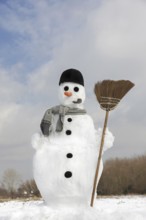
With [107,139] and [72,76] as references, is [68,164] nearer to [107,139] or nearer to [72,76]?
[107,139]

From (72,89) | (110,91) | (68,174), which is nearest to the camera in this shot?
(68,174)

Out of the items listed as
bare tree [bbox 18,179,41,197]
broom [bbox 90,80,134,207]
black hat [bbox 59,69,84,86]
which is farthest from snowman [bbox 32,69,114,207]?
bare tree [bbox 18,179,41,197]

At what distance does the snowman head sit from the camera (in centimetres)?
605

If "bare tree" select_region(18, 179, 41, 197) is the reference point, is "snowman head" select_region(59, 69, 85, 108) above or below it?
above

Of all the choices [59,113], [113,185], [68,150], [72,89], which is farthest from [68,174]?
[113,185]

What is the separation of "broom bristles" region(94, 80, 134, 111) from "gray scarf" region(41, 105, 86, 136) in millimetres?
359

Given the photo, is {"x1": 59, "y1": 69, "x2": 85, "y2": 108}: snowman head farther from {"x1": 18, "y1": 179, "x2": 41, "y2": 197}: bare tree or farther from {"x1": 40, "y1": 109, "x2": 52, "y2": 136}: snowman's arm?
{"x1": 18, "y1": 179, "x2": 41, "y2": 197}: bare tree

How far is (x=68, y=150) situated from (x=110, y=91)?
1.03 m

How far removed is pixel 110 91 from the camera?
19.2ft

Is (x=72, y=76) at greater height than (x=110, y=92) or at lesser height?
greater

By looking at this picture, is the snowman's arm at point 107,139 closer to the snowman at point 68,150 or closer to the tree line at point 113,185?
the snowman at point 68,150

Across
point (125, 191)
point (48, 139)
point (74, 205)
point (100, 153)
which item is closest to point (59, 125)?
point (48, 139)

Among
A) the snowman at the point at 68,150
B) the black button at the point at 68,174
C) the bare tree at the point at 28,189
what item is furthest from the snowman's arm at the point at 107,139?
the bare tree at the point at 28,189

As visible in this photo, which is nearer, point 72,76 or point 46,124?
point 46,124
